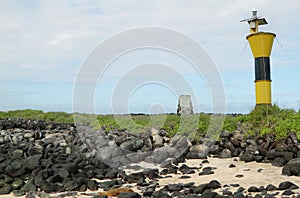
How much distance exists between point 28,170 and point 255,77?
818 centimetres

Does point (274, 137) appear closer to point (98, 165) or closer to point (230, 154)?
point (230, 154)

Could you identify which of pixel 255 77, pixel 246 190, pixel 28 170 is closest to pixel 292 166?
pixel 246 190

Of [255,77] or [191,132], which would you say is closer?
[191,132]

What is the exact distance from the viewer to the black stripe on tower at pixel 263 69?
41.7ft

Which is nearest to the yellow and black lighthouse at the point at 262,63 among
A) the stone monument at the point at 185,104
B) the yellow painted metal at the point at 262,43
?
the yellow painted metal at the point at 262,43

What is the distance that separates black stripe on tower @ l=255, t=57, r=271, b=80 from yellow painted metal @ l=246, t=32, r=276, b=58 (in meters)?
0.16

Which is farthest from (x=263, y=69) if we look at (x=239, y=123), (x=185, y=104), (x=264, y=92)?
(x=185, y=104)

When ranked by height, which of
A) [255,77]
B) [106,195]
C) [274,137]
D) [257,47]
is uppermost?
[257,47]

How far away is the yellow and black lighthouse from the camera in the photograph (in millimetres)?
12672

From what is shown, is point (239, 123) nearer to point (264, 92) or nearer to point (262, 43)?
point (264, 92)

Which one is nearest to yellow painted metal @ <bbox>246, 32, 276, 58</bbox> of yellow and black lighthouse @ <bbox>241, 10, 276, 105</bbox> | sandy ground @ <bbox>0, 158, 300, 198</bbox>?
yellow and black lighthouse @ <bbox>241, 10, 276, 105</bbox>

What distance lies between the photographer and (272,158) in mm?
7793

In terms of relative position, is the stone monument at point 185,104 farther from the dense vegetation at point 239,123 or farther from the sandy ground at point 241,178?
the sandy ground at point 241,178

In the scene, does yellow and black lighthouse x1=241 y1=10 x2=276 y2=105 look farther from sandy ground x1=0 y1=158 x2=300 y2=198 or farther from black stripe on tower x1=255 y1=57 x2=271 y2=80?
sandy ground x1=0 y1=158 x2=300 y2=198
